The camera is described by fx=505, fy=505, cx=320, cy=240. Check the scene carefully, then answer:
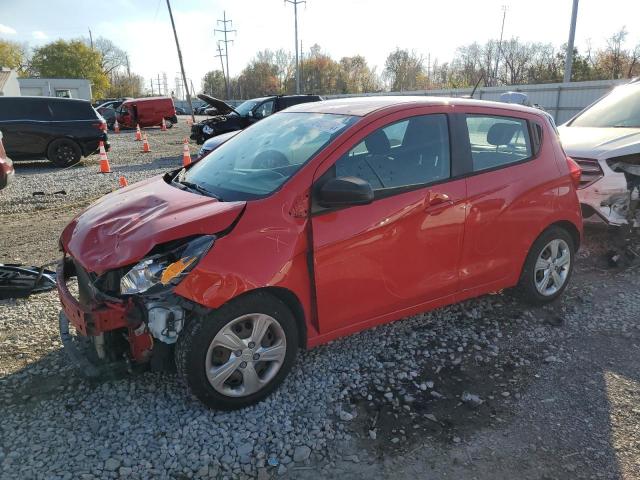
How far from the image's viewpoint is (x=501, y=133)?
410 centimetres

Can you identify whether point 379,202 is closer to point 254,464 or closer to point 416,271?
point 416,271

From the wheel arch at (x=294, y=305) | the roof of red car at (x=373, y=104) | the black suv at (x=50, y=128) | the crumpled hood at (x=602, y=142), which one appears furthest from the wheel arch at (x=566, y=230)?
the black suv at (x=50, y=128)

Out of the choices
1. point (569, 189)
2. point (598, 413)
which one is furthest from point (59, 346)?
point (569, 189)

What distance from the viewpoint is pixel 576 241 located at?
458 centimetres

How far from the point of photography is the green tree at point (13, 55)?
80588mm

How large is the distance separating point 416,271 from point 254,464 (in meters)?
1.65

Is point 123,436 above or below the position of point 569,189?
below

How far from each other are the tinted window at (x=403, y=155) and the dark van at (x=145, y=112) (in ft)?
101

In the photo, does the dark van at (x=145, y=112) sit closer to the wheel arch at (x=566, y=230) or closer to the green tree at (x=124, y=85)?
the wheel arch at (x=566, y=230)

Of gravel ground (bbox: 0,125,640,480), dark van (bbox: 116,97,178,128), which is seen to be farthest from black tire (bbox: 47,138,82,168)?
dark van (bbox: 116,97,178,128)

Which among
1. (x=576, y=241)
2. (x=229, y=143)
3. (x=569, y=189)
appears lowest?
(x=576, y=241)

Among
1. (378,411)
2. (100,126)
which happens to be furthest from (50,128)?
(378,411)

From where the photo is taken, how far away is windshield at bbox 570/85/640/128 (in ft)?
21.9

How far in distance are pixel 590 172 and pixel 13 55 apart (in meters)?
98.9
